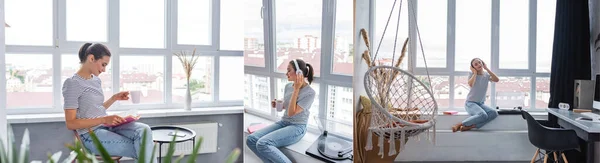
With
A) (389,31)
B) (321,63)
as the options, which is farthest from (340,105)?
(389,31)

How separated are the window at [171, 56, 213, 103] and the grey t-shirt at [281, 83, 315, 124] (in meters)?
0.49

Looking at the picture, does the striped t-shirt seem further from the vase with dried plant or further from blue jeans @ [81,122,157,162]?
the vase with dried plant

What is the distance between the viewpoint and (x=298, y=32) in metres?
2.62

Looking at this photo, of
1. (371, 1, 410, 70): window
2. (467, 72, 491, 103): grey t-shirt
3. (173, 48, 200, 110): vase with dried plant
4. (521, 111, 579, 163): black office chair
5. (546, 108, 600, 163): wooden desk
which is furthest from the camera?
(467, 72, 491, 103): grey t-shirt

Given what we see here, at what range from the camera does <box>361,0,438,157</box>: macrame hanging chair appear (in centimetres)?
268

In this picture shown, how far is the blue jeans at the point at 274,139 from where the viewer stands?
2650 millimetres

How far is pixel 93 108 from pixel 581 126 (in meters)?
3.27

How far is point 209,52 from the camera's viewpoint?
2699 millimetres

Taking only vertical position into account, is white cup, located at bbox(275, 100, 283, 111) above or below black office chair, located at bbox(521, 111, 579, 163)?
above

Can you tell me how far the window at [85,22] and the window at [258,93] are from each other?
886mm

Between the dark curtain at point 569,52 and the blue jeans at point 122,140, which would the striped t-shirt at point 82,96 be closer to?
the blue jeans at point 122,140

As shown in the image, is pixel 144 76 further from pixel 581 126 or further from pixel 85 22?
pixel 581 126

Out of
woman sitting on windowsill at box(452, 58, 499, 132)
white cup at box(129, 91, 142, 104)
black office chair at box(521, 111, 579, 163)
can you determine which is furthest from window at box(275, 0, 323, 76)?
black office chair at box(521, 111, 579, 163)

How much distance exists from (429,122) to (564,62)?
5.00 feet
